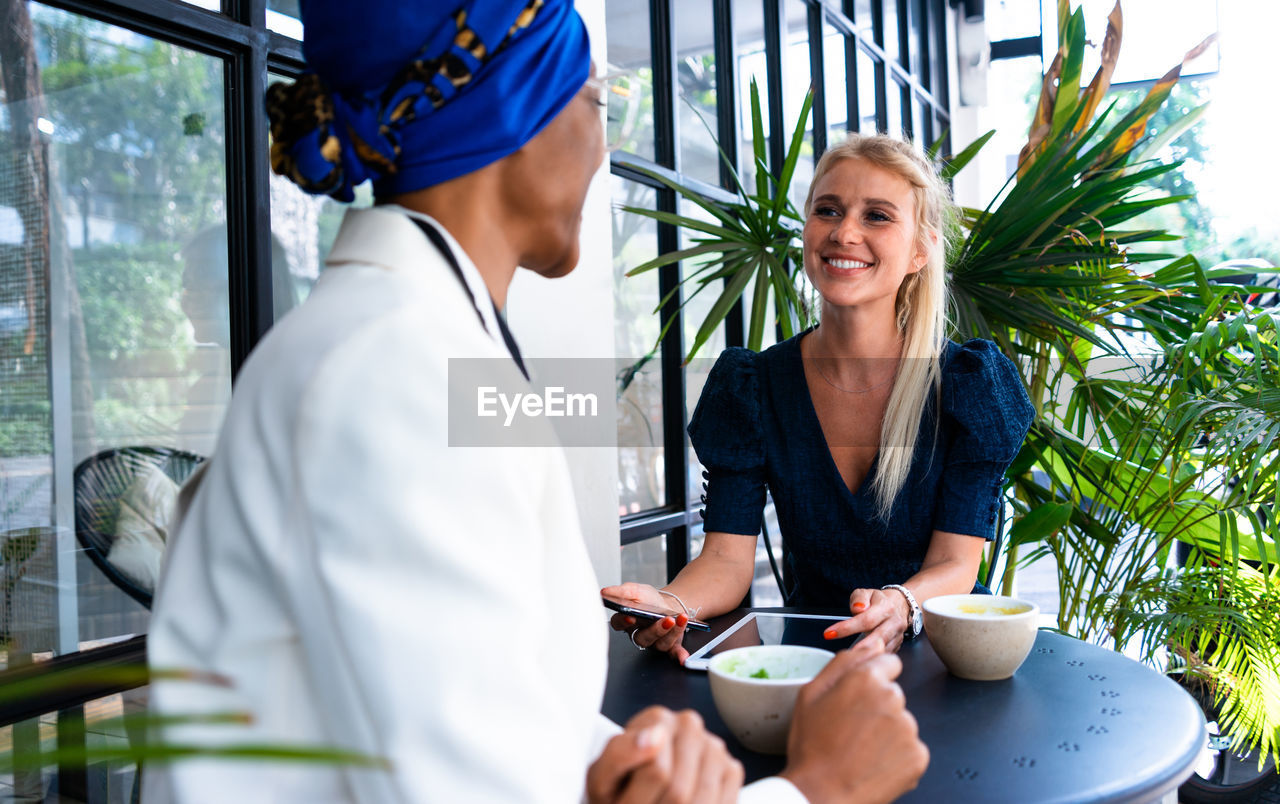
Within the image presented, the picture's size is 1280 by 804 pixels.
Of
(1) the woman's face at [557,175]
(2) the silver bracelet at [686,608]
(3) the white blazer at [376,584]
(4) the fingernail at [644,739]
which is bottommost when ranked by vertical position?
(2) the silver bracelet at [686,608]

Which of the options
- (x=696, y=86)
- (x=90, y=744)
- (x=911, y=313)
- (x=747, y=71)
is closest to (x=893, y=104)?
(x=747, y=71)

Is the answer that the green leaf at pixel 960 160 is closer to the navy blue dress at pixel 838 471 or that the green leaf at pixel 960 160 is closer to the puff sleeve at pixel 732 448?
the navy blue dress at pixel 838 471

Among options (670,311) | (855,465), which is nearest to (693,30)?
(670,311)

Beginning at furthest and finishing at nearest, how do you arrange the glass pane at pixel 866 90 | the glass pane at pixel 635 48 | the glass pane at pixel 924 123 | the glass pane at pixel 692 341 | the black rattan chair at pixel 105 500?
the glass pane at pixel 924 123 < the glass pane at pixel 866 90 < the glass pane at pixel 692 341 < the glass pane at pixel 635 48 < the black rattan chair at pixel 105 500

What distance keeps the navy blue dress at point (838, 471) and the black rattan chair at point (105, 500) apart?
993 millimetres

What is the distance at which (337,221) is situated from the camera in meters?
2.06

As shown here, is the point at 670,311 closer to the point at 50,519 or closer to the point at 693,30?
the point at 693,30

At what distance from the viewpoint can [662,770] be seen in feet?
2.08

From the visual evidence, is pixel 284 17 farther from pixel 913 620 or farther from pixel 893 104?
pixel 893 104

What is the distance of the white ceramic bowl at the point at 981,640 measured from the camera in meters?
1.02

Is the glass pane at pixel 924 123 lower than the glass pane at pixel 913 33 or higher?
lower

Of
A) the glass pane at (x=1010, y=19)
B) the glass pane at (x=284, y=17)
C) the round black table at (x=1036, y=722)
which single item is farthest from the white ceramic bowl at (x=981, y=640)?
the glass pane at (x=1010, y=19)

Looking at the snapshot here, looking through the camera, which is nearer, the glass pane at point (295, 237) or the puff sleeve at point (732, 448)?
the puff sleeve at point (732, 448)

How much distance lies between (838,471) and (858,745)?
1.09 m
